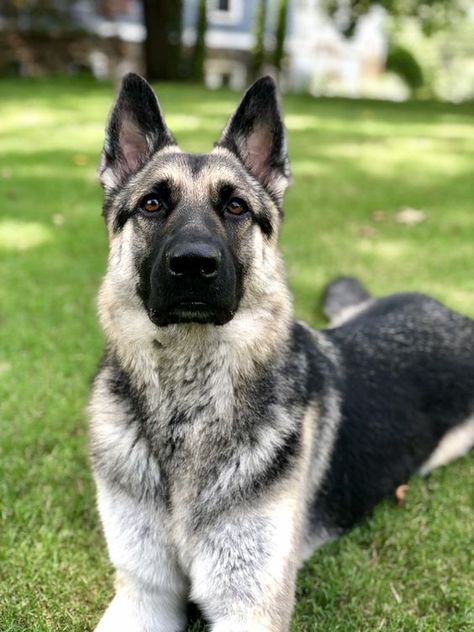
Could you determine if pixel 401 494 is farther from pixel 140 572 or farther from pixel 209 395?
pixel 140 572

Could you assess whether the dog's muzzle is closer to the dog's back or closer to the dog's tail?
the dog's back

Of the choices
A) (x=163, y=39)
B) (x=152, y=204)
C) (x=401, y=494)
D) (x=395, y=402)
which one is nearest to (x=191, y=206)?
(x=152, y=204)

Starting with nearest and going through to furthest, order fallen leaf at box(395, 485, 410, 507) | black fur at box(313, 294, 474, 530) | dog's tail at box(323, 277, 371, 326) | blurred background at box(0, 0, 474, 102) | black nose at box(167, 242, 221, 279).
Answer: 1. black nose at box(167, 242, 221, 279)
2. black fur at box(313, 294, 474, 530)
3. fallen leaf at box(395, 485, 410, 507)
4. dog's tail at box(323, 277, 371, 326)
5. blurred background at box(0, 0, 474, 102)

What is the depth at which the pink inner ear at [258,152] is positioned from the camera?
138 inches

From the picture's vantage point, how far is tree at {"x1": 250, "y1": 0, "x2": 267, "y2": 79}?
89.6 ft

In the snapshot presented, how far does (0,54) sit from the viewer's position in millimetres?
24438

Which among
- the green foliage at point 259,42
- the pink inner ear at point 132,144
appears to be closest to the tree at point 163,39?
the green foliage at point 259,42

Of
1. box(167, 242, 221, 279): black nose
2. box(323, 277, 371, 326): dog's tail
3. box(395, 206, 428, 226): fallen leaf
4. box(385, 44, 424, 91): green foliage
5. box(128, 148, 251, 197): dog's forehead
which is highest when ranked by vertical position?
box(128, 148, 251, 197): dog's forehead

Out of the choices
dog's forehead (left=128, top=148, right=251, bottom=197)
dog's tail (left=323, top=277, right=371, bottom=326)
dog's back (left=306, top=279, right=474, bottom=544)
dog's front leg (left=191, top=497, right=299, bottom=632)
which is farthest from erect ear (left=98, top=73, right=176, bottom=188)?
dog's tail (left=323, top=277, right=371, bottom=326)

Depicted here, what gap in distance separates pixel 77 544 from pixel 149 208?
70.5 inches

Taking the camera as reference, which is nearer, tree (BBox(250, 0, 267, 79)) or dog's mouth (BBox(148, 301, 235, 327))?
dog's mouth (BBox(148, 301, 235, 327))

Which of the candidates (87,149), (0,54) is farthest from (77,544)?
(0,54)

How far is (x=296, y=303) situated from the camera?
21.2 ft

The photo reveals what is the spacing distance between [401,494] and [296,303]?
2.74 metres
